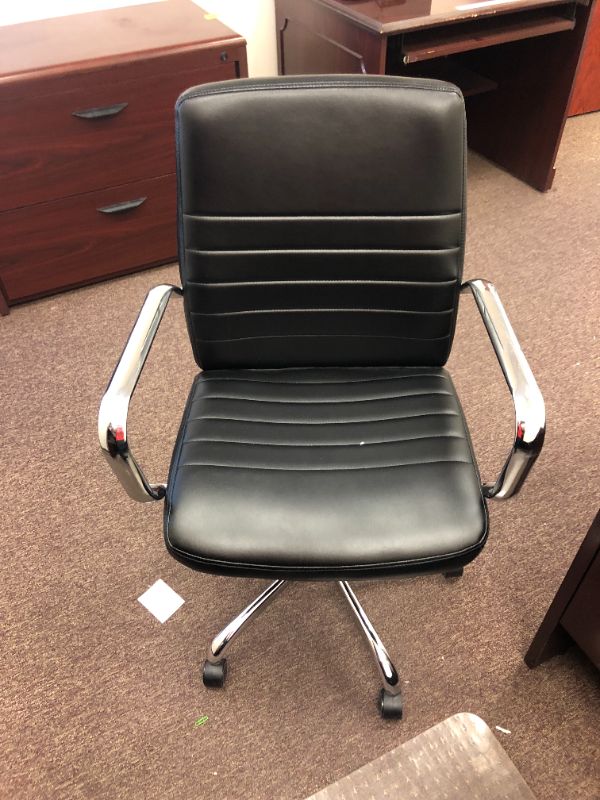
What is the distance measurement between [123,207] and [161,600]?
4.18ft

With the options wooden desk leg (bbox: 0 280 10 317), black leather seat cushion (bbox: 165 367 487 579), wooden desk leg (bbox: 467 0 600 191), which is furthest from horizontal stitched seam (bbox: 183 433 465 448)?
wooden desk leg (bbox: 467 0 600 191)

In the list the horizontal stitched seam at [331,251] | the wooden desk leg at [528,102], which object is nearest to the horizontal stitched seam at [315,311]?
the horizontal stitched seam at [331,251]

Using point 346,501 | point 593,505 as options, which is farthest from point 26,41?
point 593,505

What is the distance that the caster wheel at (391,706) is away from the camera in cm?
119

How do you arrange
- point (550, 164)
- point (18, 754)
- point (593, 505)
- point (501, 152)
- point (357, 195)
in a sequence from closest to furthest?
point (357, 195) → point (18, 754) → point (593, 505) → point (550, 164) → point (501, 152)

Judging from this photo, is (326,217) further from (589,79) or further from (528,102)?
(589,79)

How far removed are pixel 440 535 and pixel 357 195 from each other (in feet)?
1.84

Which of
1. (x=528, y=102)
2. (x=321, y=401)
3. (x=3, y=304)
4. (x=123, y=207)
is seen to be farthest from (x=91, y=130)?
(x=528, y=102)

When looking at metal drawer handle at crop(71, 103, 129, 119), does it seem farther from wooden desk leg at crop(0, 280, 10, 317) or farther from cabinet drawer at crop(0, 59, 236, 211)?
wooden desk leg at crop(0, 280, 10, 317)

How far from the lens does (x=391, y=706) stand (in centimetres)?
119

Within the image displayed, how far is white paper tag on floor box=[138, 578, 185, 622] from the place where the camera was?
1.37 metres

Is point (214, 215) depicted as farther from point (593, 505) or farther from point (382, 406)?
point (593, 505)

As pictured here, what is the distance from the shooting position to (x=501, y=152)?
107 inches

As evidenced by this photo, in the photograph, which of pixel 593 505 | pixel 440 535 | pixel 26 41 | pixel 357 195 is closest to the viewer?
pixel 440 535
